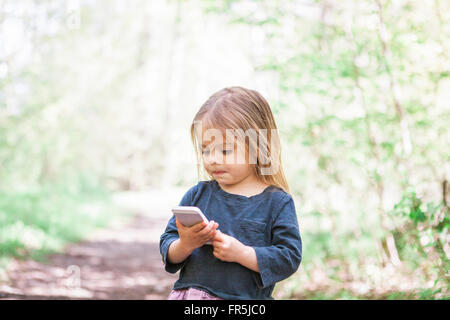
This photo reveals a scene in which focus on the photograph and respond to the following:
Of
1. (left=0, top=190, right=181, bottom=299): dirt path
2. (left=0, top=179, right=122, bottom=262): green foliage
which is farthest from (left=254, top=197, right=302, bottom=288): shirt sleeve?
(left=0, top=179, right=122, bottom=262): green foliage

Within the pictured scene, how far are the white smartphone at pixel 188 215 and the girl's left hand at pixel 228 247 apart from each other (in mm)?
94

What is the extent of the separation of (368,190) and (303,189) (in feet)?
2.16

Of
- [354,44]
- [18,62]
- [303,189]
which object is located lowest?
[303,189]

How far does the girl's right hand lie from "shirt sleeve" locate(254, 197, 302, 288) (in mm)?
168

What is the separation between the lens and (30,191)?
24.6 feet

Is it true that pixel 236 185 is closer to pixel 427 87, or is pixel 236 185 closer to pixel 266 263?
pixel 266 263

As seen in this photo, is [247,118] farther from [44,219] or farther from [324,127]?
[44,219]

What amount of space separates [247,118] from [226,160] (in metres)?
0.18

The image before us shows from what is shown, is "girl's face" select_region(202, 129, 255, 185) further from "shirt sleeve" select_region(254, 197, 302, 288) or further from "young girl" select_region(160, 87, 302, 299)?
"shirt sleeve" select_region(254, 197, 302, 288)

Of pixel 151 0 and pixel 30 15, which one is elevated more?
pixel 151 0

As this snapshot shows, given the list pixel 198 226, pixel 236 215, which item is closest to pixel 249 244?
pixel 236 215

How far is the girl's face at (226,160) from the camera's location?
5.62ft
